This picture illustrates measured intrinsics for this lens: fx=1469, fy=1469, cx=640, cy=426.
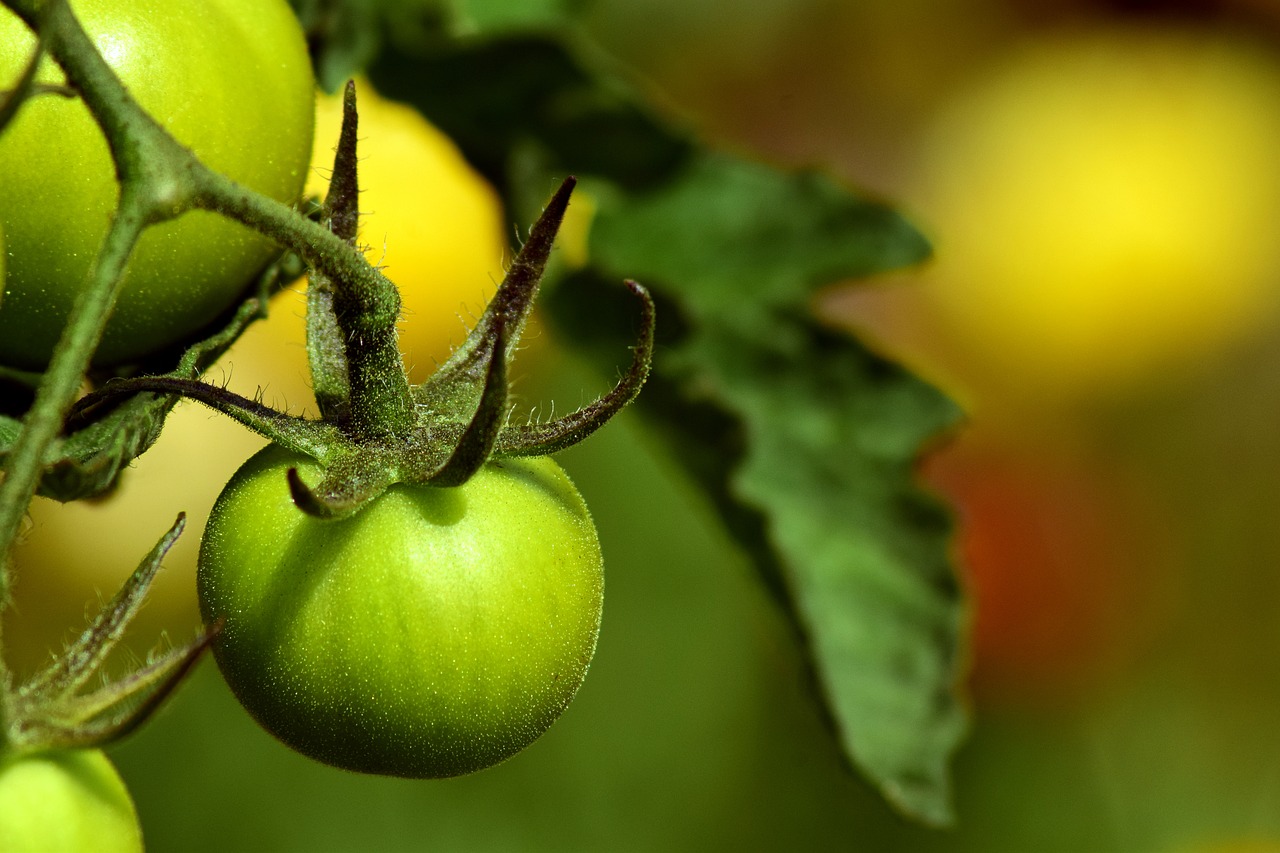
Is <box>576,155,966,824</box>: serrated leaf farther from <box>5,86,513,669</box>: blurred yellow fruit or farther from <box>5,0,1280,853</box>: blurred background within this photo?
<box>5,86,513,669</box>: blurred yellow fruit

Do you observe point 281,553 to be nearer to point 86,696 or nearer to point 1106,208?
point 86,696

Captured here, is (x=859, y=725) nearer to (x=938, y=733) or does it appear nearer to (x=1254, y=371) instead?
(x=938, y=733)

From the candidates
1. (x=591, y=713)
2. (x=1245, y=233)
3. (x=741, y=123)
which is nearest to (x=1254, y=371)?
(x=1245, y=233)

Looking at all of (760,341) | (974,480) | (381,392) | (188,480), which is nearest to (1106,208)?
(974,480)

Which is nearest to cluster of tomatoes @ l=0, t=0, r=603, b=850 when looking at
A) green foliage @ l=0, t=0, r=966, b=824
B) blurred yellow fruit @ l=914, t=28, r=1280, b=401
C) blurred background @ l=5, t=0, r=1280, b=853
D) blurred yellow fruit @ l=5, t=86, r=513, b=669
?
green foliage @ l=0, t=0, r=966, b=824

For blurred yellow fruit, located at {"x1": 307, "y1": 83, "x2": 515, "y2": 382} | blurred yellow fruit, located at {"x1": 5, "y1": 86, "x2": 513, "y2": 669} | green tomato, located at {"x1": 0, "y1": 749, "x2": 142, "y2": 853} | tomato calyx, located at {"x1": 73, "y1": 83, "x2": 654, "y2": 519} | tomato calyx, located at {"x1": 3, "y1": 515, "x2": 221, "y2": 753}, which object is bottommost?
blurred yellow fruit, located at {"x1": 5, "y1": 86, "x2": 513, "y2": 669}

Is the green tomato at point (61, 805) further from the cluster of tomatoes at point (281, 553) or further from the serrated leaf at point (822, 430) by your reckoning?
the serrated leaf at point (822, 430)
